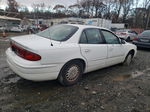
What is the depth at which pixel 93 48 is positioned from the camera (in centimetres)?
343

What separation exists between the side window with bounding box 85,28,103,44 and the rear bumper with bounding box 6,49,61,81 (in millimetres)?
1221

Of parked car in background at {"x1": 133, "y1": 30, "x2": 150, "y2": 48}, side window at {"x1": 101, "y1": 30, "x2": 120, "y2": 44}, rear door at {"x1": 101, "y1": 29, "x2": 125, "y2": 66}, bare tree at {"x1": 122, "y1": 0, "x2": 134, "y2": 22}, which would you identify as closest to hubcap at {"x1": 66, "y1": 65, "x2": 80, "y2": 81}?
rear door at {"x1": 101, "y1": 29, "x2": 125, "y2": 66}

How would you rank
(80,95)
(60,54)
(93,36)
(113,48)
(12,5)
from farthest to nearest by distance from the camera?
(12,5) → (113,48) → (93,36) → (80,95) → (60,54)

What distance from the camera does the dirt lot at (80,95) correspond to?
2.48m

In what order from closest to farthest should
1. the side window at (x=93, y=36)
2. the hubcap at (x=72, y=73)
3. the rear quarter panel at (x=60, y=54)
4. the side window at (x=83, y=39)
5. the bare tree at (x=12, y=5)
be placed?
the rear quarter panel at (x=60, y=54), the hubcap at (x=72, y=73), the side window at (x=83, y=39), the side window at (x=93, y=36), the bare tree at (x=12, y=5)

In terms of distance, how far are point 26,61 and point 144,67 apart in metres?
4.44

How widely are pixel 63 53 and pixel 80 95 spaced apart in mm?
1008

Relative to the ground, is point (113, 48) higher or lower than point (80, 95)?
higher

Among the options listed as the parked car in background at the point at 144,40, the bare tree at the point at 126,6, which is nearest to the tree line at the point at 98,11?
the bare tree at the point at 126,6

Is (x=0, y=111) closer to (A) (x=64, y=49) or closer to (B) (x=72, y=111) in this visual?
(B) (x=72, y=111)

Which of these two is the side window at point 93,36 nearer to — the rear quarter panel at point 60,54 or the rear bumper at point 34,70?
the rear quarter panel at point 60,54

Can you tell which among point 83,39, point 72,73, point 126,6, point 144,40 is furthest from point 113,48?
point 126,6

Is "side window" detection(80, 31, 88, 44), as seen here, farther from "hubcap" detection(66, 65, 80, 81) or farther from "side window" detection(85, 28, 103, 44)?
"hubcap" detection(66, 65, 80, 81)

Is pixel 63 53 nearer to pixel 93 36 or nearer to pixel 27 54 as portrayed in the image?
pixel 27 54
